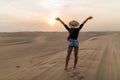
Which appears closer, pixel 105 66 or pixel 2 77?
pixel 2 77

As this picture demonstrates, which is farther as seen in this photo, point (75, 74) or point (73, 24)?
point (73, 24)

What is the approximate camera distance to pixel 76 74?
1167 cm

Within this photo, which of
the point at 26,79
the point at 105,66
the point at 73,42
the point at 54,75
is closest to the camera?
the point at 26,79

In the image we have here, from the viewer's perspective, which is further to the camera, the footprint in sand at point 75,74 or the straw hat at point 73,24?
the straw hat at point 73,24

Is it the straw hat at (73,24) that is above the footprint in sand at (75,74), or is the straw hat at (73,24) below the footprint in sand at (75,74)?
above

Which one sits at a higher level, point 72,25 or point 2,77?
point 72,25

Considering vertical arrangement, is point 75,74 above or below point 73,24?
below

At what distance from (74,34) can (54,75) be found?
1939mm

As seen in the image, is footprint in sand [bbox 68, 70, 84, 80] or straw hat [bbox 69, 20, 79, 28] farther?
straw hat [bbox 69, 20, 79, 28]

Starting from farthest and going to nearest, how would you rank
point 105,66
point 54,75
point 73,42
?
point 105,66 < point 73,42 < point 54,75

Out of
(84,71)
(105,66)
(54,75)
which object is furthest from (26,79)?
(105,66)

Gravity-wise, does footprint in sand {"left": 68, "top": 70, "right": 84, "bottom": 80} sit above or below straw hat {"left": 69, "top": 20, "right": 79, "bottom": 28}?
below

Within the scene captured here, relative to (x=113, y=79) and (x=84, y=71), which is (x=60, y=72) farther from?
(x=113, y=79)

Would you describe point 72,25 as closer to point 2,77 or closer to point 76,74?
point 76,74
